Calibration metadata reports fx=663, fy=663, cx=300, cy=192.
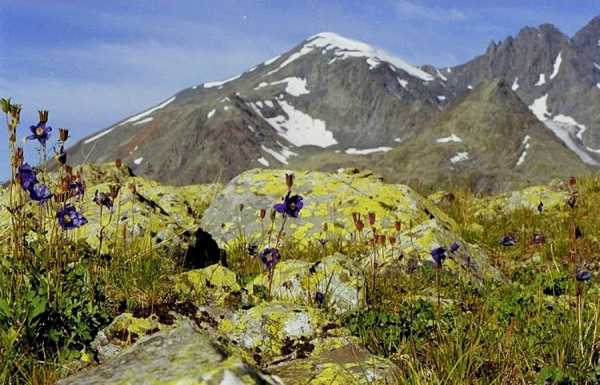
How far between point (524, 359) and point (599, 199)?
12.3 meters

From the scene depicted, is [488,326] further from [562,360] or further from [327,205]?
[327,205]

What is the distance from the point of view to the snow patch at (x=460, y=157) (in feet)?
573

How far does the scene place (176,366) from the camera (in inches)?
130

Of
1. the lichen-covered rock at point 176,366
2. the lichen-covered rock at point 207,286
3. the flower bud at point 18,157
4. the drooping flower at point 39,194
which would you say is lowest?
the lichen-covered rock at point 207,286

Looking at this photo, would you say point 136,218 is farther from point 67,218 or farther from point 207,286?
point 67,218

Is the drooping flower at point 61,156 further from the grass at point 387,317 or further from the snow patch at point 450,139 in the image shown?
the snow patch at point 450,139

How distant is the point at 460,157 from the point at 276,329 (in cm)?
17712

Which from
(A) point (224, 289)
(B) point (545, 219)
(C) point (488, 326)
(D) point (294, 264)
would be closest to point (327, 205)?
(B) point (545, 219)

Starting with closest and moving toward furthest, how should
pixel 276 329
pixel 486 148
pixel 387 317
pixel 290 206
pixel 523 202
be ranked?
1. pixel 276 329
2. pixel 387 317
3. pixel 290 206
4. pixel 523 202
5. pixel 486 148

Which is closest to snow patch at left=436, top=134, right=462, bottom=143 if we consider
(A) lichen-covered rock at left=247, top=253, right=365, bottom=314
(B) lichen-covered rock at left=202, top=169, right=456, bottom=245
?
(B) lichen-covered rock at left=202, top=169, right=456, bottom=245

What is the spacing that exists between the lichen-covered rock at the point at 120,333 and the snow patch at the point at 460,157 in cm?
17349

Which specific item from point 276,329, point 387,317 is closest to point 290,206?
point 276,329

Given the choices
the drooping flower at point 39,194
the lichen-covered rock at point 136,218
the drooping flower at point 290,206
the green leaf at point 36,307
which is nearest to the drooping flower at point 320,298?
the drooping flower at point 290,206

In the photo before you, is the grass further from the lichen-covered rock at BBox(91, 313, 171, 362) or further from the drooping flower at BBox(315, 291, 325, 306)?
the drooping flower at BBox(315, 291, 325, 306)
